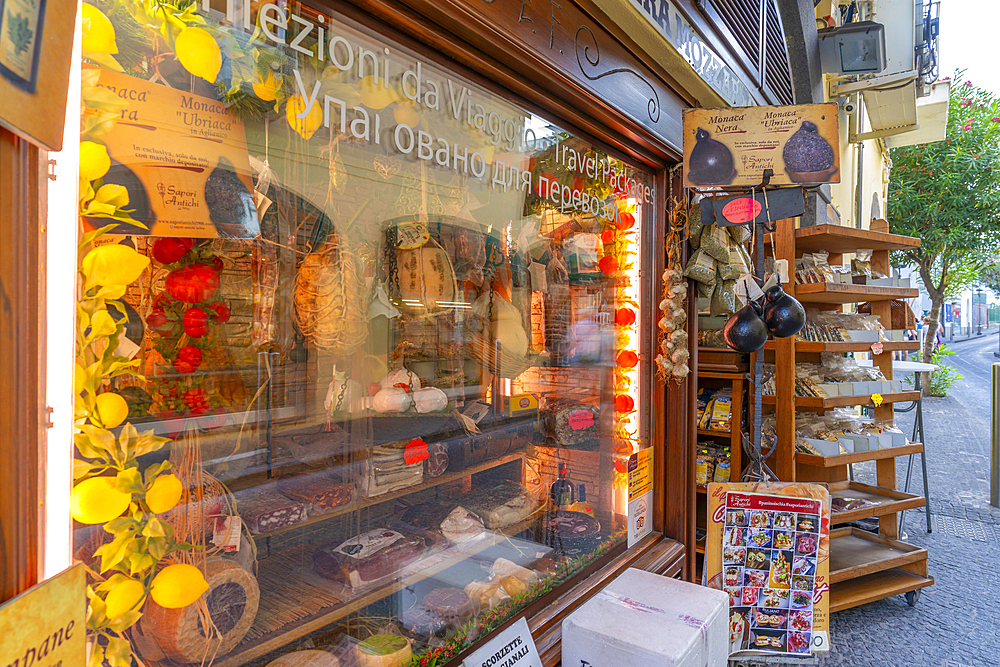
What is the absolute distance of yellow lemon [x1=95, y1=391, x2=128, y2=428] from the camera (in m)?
0.89

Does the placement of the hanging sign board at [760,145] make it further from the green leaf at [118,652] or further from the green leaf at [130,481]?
the green leaf at [118,652]

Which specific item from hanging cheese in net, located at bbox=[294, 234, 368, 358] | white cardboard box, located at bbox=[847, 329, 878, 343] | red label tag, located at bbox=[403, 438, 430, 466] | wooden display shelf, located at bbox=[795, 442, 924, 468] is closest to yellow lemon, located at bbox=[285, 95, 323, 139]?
hanging cheese in net, located at bbox=[294, 234, 368, 358]

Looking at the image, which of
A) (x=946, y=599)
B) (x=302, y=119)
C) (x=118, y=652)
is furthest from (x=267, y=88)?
(x=946, y=599)

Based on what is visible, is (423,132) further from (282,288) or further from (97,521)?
Answer: (97,521)

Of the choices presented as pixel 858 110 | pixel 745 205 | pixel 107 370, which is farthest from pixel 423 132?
pixel 858 110

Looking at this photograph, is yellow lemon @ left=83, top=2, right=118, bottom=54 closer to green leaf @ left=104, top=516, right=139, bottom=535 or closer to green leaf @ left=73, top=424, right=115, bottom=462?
green leaf @ left=73, top=424, right=115, bottom=462

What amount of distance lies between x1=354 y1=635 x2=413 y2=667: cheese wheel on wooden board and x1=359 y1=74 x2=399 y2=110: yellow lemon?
A: 4.47 ft

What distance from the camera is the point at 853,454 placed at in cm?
273

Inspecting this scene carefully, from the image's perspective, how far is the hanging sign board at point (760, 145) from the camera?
1917 mm

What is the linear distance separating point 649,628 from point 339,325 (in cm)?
124

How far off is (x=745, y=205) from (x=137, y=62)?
1953 millimetres

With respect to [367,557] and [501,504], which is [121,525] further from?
[501,504]

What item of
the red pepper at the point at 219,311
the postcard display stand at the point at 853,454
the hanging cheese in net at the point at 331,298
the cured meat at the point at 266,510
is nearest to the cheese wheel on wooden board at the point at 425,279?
the hanging cheese in net at the point at 331,298

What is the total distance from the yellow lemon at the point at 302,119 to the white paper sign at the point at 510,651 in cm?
140
